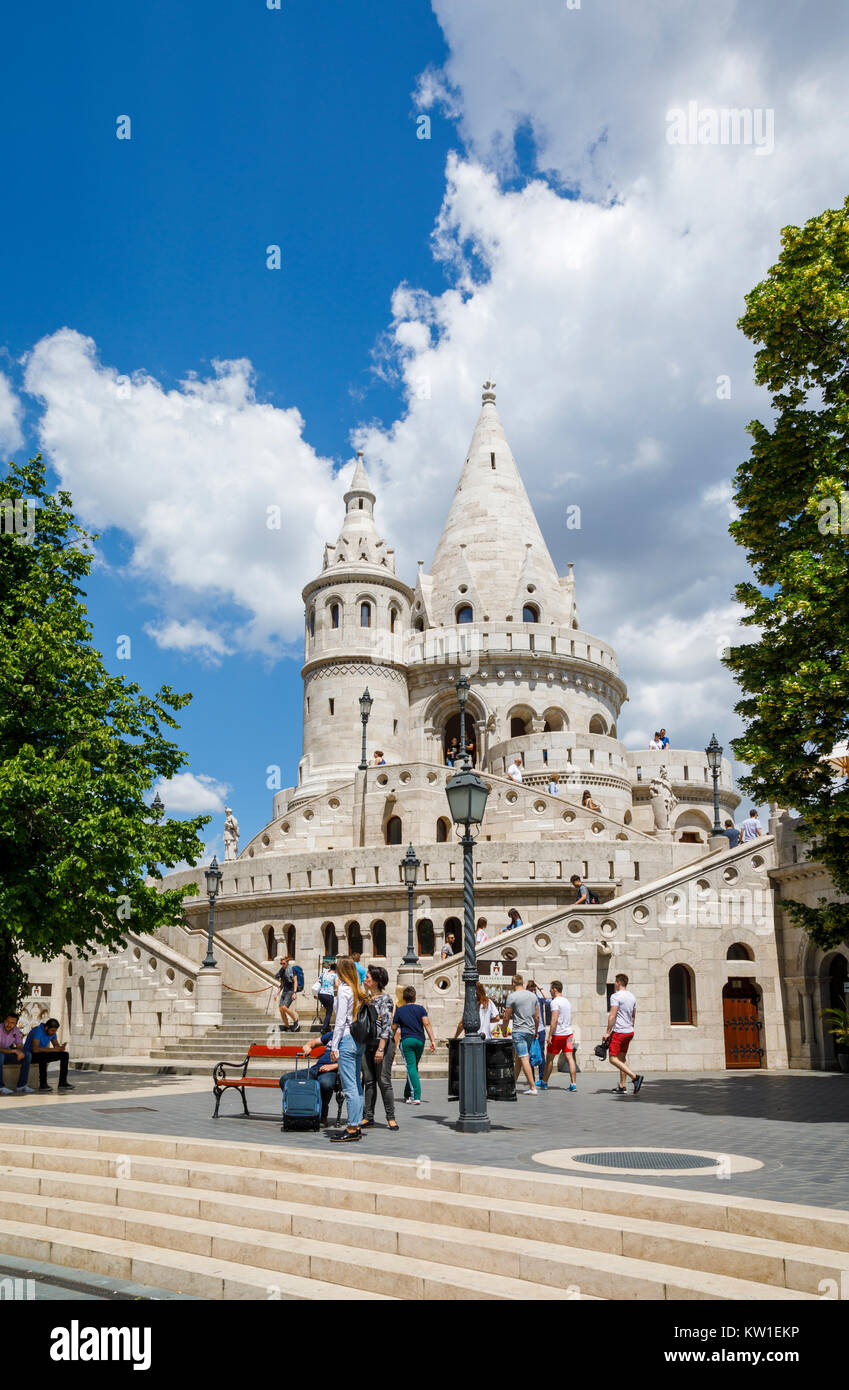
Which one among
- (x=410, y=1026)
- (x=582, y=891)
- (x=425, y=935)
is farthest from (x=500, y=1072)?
(x=425, y=935)

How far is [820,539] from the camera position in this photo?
13.1m

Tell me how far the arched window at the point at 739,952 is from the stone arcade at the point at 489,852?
0.09 metres

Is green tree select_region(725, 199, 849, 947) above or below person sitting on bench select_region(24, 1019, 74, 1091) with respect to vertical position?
above

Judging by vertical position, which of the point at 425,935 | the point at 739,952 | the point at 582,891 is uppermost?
the point at 582,891

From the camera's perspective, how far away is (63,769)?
16062mm

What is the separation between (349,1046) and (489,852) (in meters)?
17.3

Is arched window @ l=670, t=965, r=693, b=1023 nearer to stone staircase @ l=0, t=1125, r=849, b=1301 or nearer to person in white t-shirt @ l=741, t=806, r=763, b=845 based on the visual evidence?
person in white t-shirt @ l=741, t=806, r=763, b=845

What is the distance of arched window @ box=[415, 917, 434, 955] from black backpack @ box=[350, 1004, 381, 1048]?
56.8ft

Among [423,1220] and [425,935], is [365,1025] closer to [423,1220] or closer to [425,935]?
[423,1220]

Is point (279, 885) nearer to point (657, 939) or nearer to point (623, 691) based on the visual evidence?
point (657, 939)

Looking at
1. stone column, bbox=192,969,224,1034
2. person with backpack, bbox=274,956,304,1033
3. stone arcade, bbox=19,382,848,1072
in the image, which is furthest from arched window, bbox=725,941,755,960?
stone column, bbox=192,969,224,1034

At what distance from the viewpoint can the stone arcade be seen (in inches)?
845

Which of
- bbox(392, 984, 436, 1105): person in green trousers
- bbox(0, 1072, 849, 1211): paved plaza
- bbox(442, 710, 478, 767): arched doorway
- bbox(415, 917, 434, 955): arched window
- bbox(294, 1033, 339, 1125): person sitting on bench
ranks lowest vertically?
bbox(0, 1072, 849, 1211): paved plaza

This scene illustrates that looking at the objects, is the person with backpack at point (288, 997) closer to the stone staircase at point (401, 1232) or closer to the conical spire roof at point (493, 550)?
the stone staircase at point (401, 1232)
